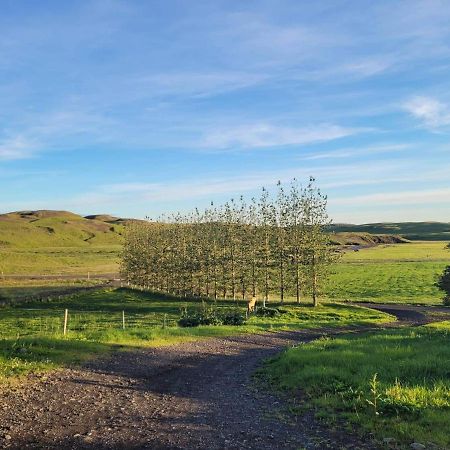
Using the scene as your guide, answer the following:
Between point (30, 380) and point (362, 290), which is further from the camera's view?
point (362, 290)

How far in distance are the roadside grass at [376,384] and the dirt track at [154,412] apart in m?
0.89

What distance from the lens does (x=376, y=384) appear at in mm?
14031

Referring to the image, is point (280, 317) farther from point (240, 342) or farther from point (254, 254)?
point (254, 254)

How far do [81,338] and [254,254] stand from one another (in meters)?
42.3

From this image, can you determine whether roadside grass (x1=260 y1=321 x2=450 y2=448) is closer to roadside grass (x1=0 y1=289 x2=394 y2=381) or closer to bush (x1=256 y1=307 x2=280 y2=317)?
roadside grass (x1=0 y1=289 x2=394 y2=381)

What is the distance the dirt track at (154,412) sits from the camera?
10789mm

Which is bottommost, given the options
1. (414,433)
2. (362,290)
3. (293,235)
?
(362,290)

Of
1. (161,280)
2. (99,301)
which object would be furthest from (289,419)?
(161,280)

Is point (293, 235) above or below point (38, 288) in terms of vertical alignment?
above

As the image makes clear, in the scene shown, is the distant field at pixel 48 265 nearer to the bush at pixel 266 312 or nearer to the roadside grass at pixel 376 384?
the bush at pixel 266 312

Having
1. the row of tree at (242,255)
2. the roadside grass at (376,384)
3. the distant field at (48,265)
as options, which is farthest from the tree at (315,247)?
the distant field at (48,265)

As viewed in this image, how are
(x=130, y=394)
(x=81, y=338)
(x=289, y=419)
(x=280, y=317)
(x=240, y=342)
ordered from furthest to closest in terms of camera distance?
(x=280, y=317), (x=240, y=342), (x=81, y=338), (x=130, y=394), (x=289, y=419)

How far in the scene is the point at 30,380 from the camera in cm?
1672

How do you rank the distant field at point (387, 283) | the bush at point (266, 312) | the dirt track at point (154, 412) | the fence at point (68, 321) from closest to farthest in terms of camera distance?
the dirt track at point (154, 412) → the fence at point (68, 321) → the bush at point (266, 312) → the distant field at point (387, 283)
